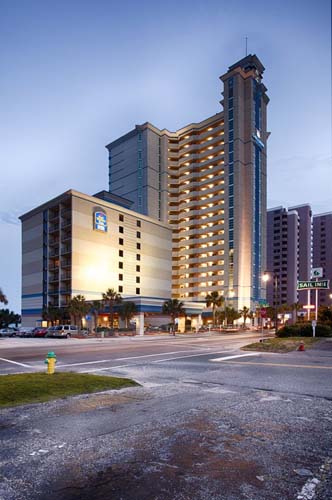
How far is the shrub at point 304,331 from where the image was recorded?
31484 millimetres

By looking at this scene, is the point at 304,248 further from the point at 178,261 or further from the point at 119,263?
the point at 119,263

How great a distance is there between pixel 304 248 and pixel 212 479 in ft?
516

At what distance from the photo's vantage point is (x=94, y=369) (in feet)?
50.2

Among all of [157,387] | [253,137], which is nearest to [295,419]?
[157,387]

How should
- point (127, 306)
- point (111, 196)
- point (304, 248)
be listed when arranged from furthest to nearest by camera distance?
point (304, 248) < point (111, 196) < point (127, 306)

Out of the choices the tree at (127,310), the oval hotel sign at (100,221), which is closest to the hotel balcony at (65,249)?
the oval hotel sign at (100,221)

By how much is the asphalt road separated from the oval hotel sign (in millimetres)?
63874

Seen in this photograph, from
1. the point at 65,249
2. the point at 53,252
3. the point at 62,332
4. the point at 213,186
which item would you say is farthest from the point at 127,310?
the point at 213,186

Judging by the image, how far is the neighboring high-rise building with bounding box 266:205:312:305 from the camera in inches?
5615

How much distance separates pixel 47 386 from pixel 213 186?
10073cm

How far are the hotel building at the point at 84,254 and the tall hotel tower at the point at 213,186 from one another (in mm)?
20287

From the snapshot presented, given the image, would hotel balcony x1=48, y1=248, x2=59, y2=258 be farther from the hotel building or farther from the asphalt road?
the asphalt road

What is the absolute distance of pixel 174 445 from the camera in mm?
5797

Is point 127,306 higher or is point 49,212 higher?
point 49,212
